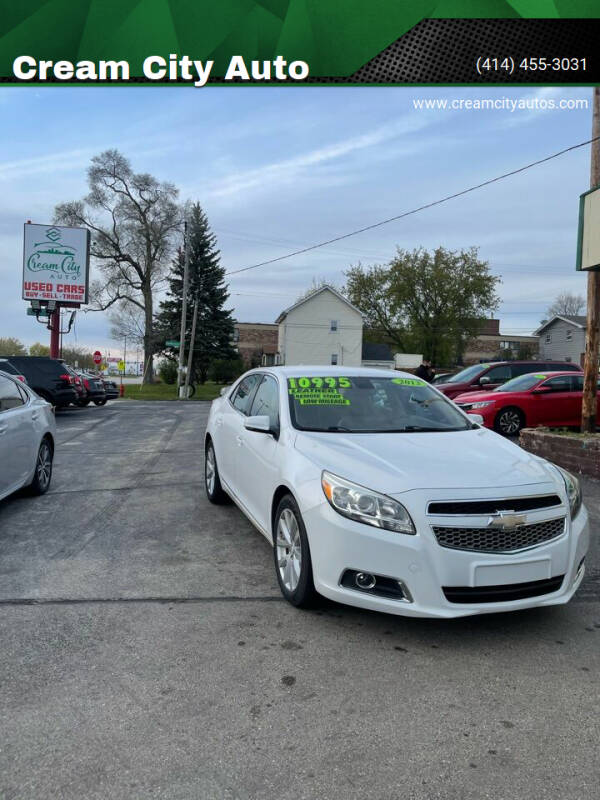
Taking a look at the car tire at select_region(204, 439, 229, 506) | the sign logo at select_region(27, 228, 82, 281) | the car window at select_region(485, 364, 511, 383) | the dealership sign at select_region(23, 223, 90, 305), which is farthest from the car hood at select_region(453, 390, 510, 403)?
the sign logo at select_region(27, 228, 82, 281)

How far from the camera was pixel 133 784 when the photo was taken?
89.7 inches

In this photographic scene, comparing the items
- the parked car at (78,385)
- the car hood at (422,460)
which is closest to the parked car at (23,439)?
the car hood at (422,460)

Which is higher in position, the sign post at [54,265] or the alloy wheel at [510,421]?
the sign post at [54,265]

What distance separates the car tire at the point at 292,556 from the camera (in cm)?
376

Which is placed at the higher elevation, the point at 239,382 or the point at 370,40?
the point at 370,40

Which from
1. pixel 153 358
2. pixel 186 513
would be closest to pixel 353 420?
pixel 186 513

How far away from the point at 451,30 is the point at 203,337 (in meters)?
42.1

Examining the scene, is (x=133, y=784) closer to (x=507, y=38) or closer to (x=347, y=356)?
(x=507, y=38)

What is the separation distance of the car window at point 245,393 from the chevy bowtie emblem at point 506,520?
290 centimetres

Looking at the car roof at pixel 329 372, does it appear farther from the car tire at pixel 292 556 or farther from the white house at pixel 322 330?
the white house at pixel 322 330

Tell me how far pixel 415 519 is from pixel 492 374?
1524 centimetres

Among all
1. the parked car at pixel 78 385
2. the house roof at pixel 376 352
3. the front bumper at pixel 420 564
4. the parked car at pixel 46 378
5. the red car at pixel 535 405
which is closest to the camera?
the front bumper at pixel 420 564

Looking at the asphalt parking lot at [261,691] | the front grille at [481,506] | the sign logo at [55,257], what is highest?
the sign logo at [55,257]

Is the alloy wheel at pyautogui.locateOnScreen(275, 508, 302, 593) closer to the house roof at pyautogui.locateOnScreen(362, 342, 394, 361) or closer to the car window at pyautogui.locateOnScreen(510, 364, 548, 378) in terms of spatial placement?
the car window at pyautogui.locateOnScreen(510, 364, 548, 378)
